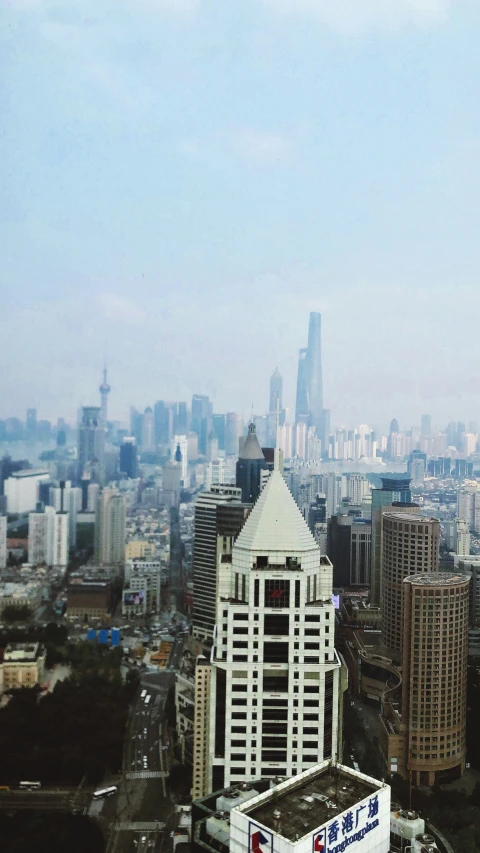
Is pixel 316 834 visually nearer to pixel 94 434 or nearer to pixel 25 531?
pixel 94 434

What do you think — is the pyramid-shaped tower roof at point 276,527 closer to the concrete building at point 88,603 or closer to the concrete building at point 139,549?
the concrete building at point 88,603

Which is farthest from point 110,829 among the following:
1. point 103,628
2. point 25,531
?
point 25,531

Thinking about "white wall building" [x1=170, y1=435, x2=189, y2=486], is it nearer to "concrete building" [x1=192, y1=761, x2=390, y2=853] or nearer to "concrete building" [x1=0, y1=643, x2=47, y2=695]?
"concrete building" [x1=0, y1=643, x2=47, y2=695]

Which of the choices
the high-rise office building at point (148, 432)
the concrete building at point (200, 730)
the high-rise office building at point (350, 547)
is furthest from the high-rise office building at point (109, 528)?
the concrete building at point (200, 730)

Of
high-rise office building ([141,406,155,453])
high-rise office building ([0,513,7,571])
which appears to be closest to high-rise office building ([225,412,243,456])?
high-rise office building ([141,406,155,453])

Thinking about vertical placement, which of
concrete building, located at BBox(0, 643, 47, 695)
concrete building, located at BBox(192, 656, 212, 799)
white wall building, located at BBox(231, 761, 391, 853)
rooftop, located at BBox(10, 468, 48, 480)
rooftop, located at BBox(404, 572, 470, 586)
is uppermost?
rooftop, located at BBox(10, 468, 48, 480)

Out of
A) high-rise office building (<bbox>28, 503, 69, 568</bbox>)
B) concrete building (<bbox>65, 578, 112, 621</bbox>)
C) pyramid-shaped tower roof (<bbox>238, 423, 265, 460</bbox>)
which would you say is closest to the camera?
pyramid-shaped tower roof (<bbox>238, 423, 265, 460</bbox>)
